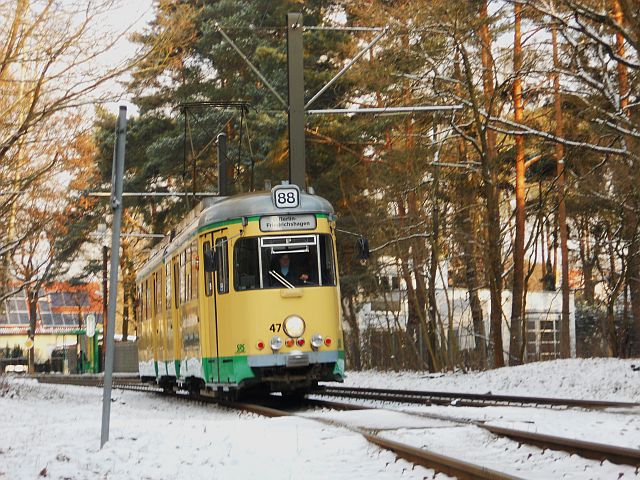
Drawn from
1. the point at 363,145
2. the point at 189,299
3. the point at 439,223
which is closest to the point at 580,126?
the point at 439,223

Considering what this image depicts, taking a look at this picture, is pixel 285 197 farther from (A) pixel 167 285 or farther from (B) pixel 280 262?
(A) pixel 167 285

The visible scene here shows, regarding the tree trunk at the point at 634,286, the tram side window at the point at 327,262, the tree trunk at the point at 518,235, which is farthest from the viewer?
the tree trunk at the point at 518,235

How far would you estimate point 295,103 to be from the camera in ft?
75.7

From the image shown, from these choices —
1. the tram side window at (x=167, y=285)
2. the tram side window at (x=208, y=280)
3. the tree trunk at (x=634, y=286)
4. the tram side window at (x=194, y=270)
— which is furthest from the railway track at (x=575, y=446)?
the tree trunk at (x=634, y=286)

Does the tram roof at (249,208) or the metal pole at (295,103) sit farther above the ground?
the metal pole at (295,103)

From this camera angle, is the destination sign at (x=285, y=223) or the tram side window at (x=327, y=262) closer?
the destination sign at (x=285, y=223)

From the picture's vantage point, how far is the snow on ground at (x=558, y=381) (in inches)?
813

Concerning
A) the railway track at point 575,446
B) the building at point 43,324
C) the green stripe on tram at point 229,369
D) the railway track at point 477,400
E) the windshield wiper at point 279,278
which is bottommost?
the railway track at point 575,446

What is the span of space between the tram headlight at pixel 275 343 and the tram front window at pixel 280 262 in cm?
75

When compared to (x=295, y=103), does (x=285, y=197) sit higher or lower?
lower

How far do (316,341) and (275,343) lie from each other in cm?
61

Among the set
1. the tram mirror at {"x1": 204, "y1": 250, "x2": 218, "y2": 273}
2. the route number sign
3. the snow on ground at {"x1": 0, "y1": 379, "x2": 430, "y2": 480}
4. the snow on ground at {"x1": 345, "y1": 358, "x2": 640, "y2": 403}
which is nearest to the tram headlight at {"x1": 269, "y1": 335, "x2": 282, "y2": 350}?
the tram mirror at {"x1": 204, "y1": 250, "x2": 218, "y2": 273}

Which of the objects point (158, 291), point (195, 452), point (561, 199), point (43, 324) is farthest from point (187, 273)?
point (43, 324)

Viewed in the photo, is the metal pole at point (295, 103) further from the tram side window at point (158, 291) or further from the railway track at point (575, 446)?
the railway track at point (575, 446)
